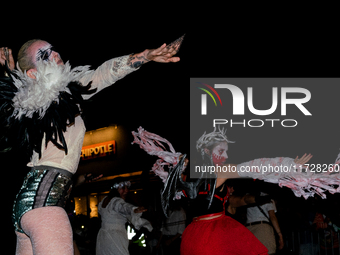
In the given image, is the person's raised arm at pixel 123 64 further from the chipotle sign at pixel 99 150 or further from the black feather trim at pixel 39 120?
the chipotle sign at pixel 99 150

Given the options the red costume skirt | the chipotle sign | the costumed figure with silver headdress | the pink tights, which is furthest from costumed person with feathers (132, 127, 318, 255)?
the chipotle sign

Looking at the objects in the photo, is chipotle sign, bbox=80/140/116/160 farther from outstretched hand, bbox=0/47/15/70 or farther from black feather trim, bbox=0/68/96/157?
black feather trim, bbox=0/68/96/157

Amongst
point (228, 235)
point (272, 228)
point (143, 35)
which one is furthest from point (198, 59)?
point (228, 235)

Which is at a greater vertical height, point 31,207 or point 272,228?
point 31,207

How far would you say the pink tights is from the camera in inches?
75.5

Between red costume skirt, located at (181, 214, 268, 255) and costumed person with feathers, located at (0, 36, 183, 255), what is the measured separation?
2.10 m

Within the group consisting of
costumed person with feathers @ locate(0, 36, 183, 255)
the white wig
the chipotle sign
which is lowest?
the chipotle sign

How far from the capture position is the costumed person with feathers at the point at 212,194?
3.88 meters

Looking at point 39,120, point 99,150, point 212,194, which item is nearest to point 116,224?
point 212,194

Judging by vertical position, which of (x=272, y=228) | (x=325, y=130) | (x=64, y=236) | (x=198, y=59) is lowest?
(x=272, y=228)

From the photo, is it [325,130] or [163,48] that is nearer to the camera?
[163,48]

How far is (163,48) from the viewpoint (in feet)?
7.64

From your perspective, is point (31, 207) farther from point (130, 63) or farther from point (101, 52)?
point (101, 52)

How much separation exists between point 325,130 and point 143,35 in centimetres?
506
